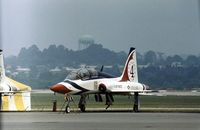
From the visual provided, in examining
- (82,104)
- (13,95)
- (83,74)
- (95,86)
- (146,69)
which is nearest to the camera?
(82,104)

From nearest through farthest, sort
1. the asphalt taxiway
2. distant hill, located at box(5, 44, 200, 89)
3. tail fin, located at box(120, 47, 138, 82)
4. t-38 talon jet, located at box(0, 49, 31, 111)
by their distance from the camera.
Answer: the asphalt taxiway, t-38 talon jet, located at box(0, 49, 31, 111), tail fin, located at box(120, 47, 138, 82), distant hill, located at box(5, 44, 200, 89)

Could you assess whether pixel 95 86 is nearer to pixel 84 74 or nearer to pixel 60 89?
pixel 84 74

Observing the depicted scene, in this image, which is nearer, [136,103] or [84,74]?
[84,74]

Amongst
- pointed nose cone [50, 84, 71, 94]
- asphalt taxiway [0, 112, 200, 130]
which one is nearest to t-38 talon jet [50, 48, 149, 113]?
pointed nose cone [50, 84, 71, 94]

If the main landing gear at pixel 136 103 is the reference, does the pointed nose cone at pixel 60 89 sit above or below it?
above

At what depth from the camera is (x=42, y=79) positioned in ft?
606

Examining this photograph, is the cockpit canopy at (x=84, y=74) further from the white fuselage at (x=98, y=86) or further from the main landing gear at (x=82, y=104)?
the main landing gear at (x=82, y=104)

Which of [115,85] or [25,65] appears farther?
[25,65]

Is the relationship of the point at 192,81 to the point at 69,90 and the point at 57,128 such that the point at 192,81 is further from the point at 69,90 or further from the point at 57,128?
the point at 57,128

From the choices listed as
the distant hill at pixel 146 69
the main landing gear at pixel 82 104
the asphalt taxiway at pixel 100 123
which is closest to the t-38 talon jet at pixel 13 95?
the main landing gear at pixel 82 104

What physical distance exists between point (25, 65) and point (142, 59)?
48.2 m

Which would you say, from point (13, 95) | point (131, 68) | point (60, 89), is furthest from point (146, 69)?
point (60, 89)

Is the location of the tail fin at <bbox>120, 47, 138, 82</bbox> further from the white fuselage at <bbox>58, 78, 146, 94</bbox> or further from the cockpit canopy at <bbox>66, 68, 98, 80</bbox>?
the cockpit canopy at <bbox>66, 68, 98, 80</bbox>

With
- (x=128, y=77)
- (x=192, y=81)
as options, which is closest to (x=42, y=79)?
(x=192, y=81)
